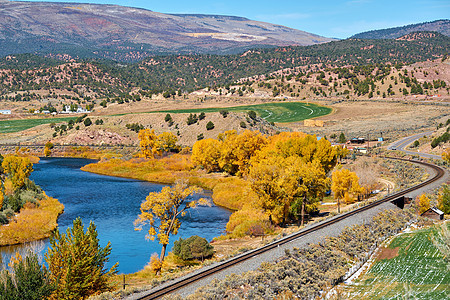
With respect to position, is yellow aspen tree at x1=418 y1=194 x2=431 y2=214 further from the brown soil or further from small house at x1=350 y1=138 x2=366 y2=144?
the brown soil

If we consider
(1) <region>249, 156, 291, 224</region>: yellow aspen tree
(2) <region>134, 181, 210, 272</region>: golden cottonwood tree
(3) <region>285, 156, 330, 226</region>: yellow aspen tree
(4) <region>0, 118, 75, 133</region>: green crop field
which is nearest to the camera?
(2) <region>134, 181, 210, 272</region>: golden cottonwood tree

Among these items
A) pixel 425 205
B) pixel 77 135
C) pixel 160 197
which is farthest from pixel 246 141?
pixel 77 135

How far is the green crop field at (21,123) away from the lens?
551 ft

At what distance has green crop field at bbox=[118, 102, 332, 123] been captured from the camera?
170 metres

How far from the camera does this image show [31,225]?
54469 millimetres

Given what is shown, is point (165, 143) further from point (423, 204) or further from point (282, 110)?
point (282, 110)

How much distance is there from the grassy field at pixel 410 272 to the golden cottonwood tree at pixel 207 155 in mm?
57385

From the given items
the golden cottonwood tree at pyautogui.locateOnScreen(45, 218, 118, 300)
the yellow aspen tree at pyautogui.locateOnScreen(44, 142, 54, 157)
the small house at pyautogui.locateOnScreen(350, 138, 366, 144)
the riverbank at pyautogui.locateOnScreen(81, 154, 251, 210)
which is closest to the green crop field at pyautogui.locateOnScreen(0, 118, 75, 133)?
the yellow aspen tree at pyautogui.locateOnScreen(44, 142, 54, 157)

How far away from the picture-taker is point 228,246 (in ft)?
153

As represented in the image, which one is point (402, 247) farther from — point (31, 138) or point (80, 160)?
point (31, 138)

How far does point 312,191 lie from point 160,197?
22.4 meters

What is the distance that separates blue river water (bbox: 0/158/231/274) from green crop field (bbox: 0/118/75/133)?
7166 centimetres

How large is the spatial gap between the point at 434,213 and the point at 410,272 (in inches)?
787

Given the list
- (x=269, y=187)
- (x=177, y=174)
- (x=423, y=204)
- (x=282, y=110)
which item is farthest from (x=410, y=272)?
(x=282, y=110)
